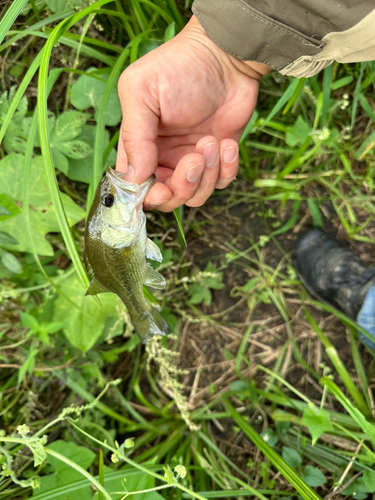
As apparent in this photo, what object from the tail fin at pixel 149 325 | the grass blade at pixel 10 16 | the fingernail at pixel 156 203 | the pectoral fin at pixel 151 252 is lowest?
the tail fin at pixel 149 325

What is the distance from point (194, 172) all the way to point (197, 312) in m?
1.53

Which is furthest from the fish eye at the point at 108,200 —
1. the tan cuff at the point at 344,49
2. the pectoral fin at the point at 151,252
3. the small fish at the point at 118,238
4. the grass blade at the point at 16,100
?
the tan cuff at the point at 344,49

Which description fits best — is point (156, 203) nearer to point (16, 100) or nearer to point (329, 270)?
point (16, 100)

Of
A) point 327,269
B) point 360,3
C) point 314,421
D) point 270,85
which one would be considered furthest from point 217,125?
point 314,421

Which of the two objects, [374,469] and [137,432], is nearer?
[374,469]

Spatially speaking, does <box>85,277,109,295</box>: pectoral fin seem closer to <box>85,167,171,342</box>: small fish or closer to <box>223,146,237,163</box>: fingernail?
<box>85,167,171,342</box>: small fish

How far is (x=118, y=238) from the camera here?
63.1 inches

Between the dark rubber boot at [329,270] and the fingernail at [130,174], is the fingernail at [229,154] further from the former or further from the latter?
the dark rubber boot at [329,270]

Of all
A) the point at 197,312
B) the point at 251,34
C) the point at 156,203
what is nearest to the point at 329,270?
the point at 197,312

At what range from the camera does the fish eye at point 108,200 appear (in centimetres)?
157

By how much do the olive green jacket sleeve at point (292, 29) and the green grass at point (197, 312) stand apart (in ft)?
0.82

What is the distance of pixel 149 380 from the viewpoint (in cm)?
273

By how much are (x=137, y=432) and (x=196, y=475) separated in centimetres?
56

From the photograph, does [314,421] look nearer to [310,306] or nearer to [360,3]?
[310,306]
